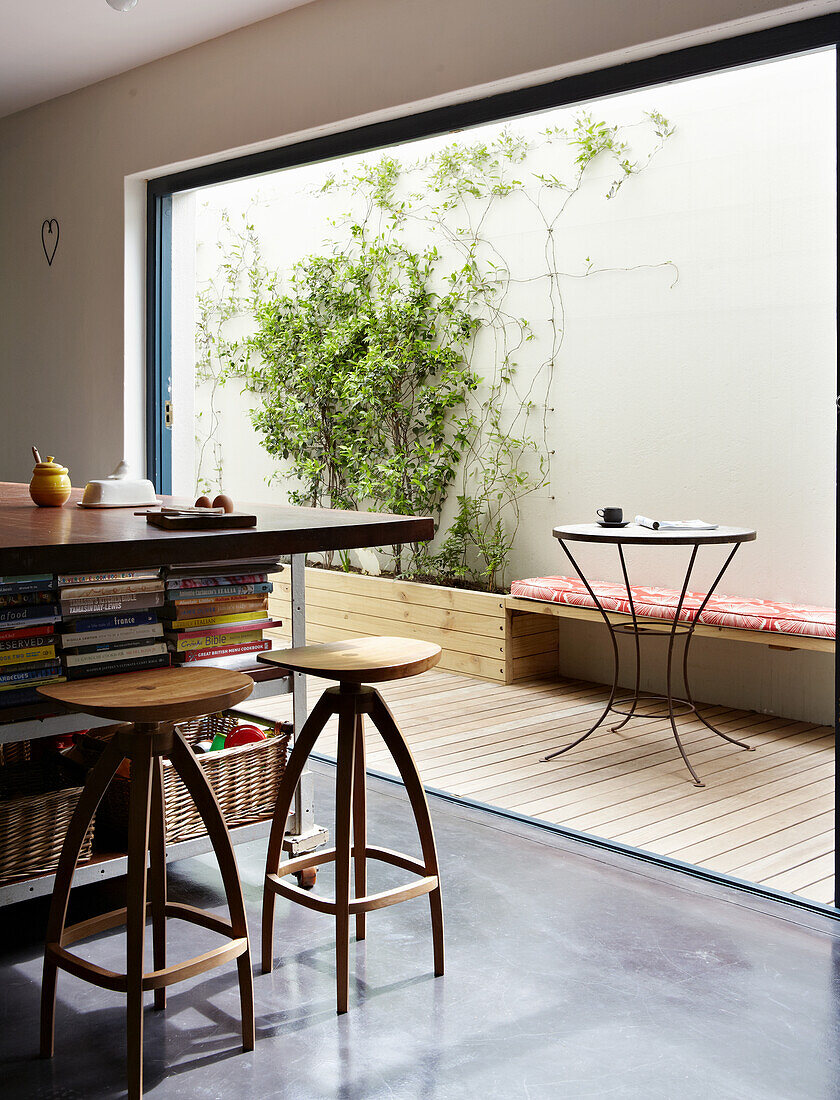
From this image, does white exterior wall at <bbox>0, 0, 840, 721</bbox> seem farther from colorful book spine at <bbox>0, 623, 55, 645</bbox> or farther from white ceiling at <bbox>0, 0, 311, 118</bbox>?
colorful book spine at <bbox>0, 623, 55, 645</bbox>

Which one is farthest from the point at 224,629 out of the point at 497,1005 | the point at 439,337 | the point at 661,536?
the point at 439,337

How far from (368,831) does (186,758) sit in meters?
1.28

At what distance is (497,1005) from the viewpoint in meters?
2.23

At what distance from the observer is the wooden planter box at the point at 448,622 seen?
5.36 metres

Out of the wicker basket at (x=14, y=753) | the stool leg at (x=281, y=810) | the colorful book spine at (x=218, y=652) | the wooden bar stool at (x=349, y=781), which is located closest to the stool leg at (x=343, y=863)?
the wooden bar stool at (x=349, y=781)

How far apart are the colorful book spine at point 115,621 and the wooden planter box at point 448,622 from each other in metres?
2.99

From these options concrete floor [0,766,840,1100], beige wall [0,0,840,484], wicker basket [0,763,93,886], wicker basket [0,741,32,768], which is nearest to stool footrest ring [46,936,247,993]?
concrete floor [0,766,840,1100]

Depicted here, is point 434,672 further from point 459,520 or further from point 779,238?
point 779,238

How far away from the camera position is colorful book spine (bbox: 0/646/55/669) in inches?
89.0

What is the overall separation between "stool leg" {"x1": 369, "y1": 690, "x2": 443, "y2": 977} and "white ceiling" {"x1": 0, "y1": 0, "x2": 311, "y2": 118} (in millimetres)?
2873

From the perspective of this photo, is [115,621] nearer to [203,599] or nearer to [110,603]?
[110,603]

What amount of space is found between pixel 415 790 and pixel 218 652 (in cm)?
60

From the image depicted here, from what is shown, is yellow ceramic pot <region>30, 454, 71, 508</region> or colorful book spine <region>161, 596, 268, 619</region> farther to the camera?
yellow ceramic pot <region>30, 454, 71, 508</region>

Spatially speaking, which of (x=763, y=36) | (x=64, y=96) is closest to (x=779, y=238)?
(x=763, y=36)
